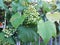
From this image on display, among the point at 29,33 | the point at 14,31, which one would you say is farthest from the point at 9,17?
the point at 29,33

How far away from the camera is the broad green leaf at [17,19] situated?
1520 millimetres

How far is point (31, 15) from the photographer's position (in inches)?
61.3

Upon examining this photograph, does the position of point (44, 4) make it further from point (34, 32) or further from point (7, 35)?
point (7, 35)

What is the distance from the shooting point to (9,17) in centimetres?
171

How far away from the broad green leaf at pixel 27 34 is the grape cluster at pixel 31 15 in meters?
0.08

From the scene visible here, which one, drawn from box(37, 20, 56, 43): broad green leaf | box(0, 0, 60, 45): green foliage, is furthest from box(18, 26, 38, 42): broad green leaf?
box(37, 20, 56, 43): broad green leaf

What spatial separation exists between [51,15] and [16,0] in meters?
0.44

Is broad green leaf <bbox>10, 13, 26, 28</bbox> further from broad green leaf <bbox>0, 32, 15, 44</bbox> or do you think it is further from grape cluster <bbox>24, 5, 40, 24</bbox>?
broad green leaf <bbox>0, 32, 15, 44</bbox>

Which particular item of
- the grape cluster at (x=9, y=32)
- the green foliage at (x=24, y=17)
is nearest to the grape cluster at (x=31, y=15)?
the green foliage at (x=24, y=17)

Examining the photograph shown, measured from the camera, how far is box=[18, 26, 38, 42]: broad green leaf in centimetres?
160

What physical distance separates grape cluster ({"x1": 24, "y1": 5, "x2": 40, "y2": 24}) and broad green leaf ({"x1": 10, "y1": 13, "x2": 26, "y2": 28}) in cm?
5

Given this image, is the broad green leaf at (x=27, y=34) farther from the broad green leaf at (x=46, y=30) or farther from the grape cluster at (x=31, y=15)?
the broad green leaf at (x=46, y=30)

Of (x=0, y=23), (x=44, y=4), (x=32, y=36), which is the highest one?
(x=44, y=4)

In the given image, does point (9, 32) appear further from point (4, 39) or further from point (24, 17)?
point (24, 17)
